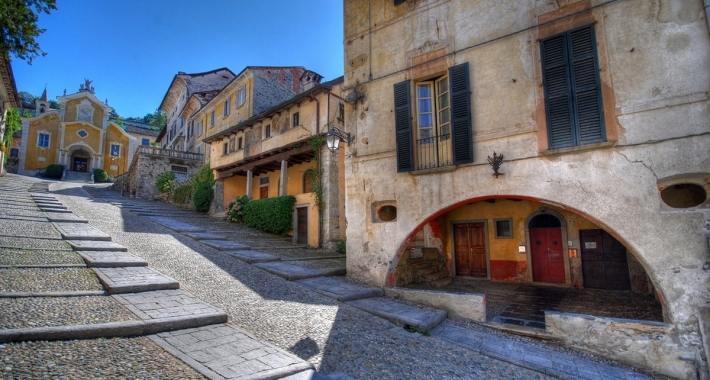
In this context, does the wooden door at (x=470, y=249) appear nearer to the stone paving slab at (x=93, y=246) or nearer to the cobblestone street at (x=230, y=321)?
the cobblestone street at (x=230, y=321)

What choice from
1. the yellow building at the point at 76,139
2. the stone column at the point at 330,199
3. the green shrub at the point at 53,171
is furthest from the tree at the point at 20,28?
the yellow building at the point at 76,139

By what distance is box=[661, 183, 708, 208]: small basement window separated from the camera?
5506 mm

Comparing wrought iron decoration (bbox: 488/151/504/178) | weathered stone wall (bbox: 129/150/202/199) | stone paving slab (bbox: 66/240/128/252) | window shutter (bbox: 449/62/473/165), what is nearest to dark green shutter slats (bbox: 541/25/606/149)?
wrought iron decoration (bbox: 488/151/504/178)

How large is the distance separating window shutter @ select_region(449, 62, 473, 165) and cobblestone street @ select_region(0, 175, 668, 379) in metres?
3.42

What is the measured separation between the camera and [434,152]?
7605 mm

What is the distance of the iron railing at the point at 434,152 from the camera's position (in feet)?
24.3

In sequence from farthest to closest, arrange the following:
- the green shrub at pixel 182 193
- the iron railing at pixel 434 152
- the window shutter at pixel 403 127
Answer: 1. the green shrub at pixel 182 193
2. the window shutter at pixel 403 127
3. the iron railing at pixel 434 152

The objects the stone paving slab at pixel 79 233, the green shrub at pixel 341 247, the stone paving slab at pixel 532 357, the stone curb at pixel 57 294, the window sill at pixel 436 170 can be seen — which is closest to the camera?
the stone curb at pixel 57 294

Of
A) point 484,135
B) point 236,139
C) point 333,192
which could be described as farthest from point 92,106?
point 484,135

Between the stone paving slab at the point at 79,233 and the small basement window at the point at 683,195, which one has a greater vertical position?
the small basement window at the point at 683,195

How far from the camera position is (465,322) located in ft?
21.1

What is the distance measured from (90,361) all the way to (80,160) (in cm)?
4485

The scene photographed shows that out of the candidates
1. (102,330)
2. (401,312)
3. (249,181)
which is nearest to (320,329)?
(401,312)

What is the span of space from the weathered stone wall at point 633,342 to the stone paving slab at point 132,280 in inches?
263
